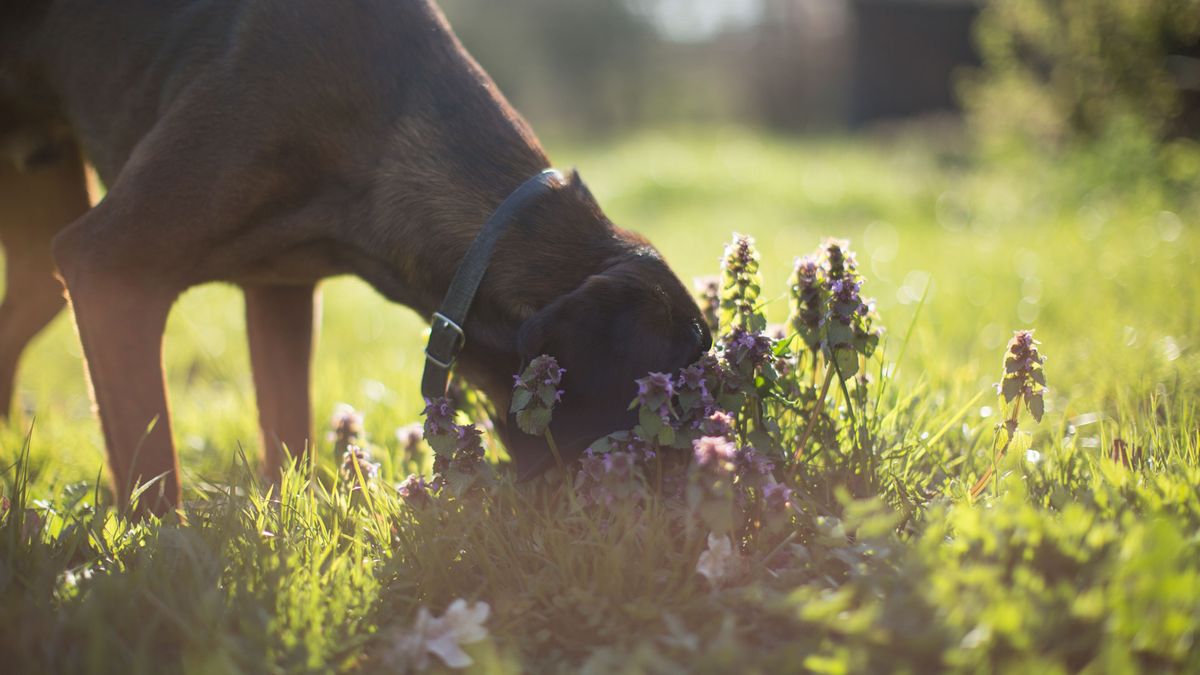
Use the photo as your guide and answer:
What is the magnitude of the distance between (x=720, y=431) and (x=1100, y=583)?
786mm

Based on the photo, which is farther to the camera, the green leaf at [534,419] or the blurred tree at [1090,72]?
the blurred tree at [1090,72]

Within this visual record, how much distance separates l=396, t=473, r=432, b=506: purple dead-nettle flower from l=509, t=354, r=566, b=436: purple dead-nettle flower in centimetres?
32

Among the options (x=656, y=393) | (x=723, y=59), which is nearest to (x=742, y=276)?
(x=656, y=393)

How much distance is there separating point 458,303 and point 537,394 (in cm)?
44

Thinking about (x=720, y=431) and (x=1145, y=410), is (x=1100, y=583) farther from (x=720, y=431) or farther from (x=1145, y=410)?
(x=1145, y=410)

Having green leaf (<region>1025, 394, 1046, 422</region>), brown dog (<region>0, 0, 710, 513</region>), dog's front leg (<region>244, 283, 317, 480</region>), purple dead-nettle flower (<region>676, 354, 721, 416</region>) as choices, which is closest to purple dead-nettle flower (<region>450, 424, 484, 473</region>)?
brown dog (<region>0, 0, 710, 513</region>)

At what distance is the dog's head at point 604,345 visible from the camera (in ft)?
7.27

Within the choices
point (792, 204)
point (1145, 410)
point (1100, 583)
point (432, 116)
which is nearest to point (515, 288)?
point (432, 116)

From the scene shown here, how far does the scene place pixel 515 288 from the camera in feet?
8.02

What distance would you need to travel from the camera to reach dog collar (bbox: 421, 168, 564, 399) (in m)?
2.44

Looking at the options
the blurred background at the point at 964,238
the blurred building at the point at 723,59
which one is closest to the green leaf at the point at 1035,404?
the blurred background at the point at 964,238

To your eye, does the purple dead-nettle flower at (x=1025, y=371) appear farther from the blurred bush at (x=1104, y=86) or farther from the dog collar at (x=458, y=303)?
the blurred bush at (x=1104, y=86)

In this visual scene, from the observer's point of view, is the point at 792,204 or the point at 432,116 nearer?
the point at 432,116

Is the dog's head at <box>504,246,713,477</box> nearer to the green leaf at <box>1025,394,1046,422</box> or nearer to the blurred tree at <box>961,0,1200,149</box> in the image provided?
the green leaf at <box>1025,394,1046,422</box>
